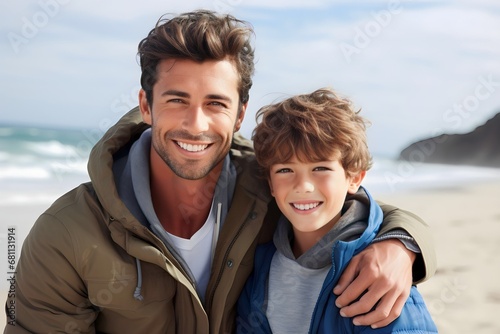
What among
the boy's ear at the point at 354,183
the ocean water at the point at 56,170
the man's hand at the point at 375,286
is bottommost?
the man's hand at the point at 375,286

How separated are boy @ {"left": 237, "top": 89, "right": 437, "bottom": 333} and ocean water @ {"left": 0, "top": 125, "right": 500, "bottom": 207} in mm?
6879

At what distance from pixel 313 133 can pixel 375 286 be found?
648 millimetres

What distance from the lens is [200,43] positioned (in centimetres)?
264

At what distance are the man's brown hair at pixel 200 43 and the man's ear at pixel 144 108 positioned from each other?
32 mm

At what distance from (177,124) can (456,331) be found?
8.37ft

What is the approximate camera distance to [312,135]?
251 cm

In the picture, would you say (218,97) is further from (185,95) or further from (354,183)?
(354,183)

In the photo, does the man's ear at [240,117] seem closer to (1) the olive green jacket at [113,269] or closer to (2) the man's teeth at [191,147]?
(2) the man's teeth at [191,147]

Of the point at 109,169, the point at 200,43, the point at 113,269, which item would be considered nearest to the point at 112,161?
the point at 109,169

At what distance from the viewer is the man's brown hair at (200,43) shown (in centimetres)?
265

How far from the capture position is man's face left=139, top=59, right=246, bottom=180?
264 cm

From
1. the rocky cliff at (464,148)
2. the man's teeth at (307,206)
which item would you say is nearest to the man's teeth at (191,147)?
the man's teeth at (307,206)

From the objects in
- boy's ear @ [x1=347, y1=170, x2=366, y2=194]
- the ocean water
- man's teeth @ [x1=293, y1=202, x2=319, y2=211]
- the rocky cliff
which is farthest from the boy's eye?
the rocky cliff

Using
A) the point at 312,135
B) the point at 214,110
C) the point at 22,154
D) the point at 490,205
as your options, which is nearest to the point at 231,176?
the point at 214,110
